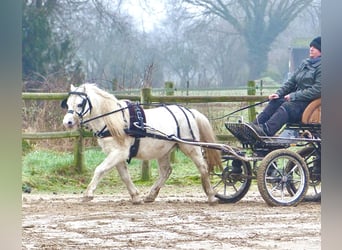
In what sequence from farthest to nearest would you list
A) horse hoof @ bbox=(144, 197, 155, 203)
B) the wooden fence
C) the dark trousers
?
the wooden fence
horse hoof @ bbox=(144, 197, 155, 203)
the dark trousers

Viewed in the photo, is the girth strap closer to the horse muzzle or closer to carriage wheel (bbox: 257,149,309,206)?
the horse muzzle

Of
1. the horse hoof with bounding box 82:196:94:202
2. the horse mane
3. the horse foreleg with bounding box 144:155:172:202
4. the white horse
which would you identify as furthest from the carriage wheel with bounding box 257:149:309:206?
the horse hoof with bounding box 82:196:94:202

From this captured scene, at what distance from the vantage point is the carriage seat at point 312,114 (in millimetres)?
7938

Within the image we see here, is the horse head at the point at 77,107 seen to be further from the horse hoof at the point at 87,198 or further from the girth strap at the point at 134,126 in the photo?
the horse hoof at the point at 87,198

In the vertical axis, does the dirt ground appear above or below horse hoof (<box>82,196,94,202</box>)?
below

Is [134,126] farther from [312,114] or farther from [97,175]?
[312,114]

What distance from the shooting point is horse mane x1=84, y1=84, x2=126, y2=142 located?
8031 millimetres

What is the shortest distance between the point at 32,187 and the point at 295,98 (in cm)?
329

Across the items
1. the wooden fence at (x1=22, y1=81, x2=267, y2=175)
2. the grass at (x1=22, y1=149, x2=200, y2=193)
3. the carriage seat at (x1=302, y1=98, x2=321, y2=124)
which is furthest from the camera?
the wooden fence at (x1=22, y1=81, x2=267, y2=175)

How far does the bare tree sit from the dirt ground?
6482 mm

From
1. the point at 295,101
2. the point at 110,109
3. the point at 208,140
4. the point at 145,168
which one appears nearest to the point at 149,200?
the point at 208,140

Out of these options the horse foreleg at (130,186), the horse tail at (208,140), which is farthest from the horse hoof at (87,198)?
the horse tail at (208,140)

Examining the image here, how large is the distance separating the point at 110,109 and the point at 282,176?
1.75 metres

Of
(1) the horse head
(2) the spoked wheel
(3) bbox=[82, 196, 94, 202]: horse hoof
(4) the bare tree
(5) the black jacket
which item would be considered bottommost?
(3) bbox=[82, 196, 94, 202]: horse hoof
